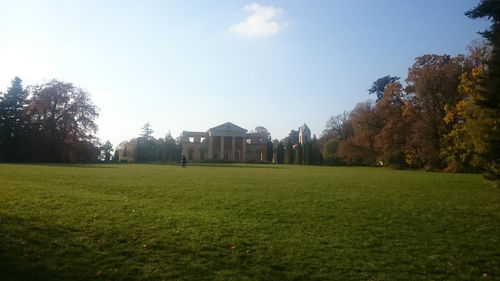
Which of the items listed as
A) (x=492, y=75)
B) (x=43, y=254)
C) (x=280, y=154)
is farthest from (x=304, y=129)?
(x=43, y=254)

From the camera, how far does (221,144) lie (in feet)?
309

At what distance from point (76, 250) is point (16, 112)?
2302 inches

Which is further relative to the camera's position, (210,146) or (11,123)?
(210,146)

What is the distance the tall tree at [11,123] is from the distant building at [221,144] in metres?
43.1

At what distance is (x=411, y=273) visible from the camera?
18.6 ft

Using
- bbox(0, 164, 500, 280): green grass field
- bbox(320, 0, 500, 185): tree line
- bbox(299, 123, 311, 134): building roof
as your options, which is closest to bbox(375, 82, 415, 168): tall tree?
bbox(320, 0, 500, 185): tree line

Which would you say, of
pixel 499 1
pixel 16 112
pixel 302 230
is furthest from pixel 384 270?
pixel 16 112

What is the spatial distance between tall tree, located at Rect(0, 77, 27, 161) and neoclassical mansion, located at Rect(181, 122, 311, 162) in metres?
43.1

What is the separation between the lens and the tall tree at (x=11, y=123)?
173 feet

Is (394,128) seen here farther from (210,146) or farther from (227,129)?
(210,146)

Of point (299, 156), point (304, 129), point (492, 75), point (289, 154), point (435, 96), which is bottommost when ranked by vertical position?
point (299, 156)

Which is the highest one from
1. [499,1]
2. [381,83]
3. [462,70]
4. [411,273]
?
[381,83]

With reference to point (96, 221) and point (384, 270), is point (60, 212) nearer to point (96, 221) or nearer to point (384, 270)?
point (96, 221)

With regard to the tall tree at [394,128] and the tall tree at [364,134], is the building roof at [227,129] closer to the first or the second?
the tall tree at [364,134]
